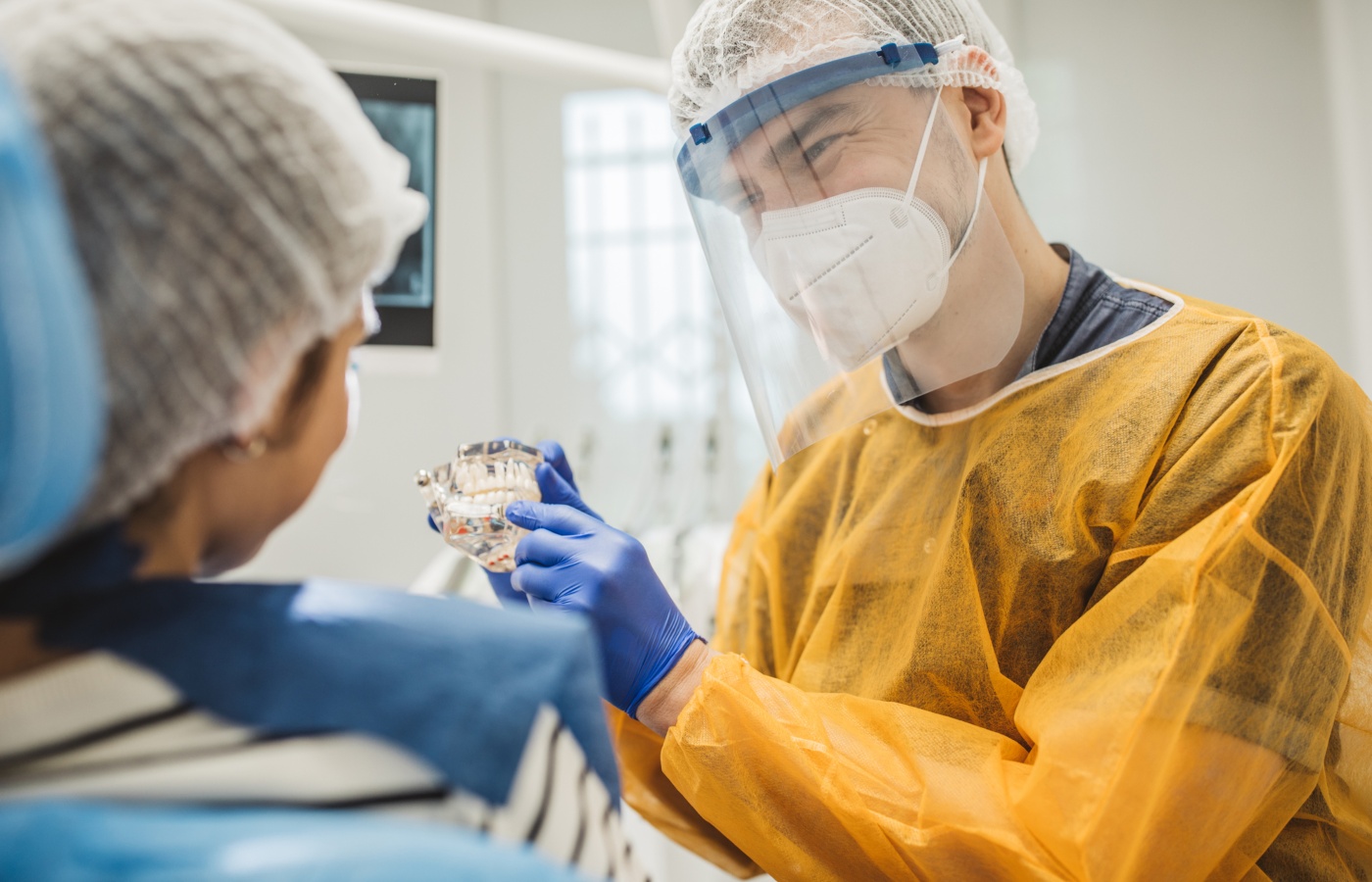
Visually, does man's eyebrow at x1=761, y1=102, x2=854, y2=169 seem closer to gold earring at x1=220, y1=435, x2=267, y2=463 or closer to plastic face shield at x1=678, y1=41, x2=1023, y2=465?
plastic face shield at x1=678, y1=41, x2=1023, y2=465

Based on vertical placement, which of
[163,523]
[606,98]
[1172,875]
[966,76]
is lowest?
[1172,875]

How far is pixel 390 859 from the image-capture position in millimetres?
488

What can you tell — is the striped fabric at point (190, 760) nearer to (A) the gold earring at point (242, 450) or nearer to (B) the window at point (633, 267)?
(A) the gold earring at point (242, 450)

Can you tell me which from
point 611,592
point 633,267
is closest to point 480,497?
point 611,592

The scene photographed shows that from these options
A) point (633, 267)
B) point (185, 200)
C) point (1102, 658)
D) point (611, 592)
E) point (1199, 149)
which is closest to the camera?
point (185, 200)

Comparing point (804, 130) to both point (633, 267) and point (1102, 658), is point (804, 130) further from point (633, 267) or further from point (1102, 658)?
point (633, 267)

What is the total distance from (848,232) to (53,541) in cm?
85

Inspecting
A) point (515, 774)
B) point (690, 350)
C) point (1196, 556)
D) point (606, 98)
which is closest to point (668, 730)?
point (515, 774)

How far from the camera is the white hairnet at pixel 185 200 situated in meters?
0.50

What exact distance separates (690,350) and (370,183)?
1.82 meters

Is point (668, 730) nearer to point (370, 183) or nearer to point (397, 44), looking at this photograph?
point (370, 183)

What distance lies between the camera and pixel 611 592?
41.1 inches

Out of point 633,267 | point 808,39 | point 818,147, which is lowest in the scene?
point 633,267

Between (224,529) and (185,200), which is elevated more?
(185,200)
